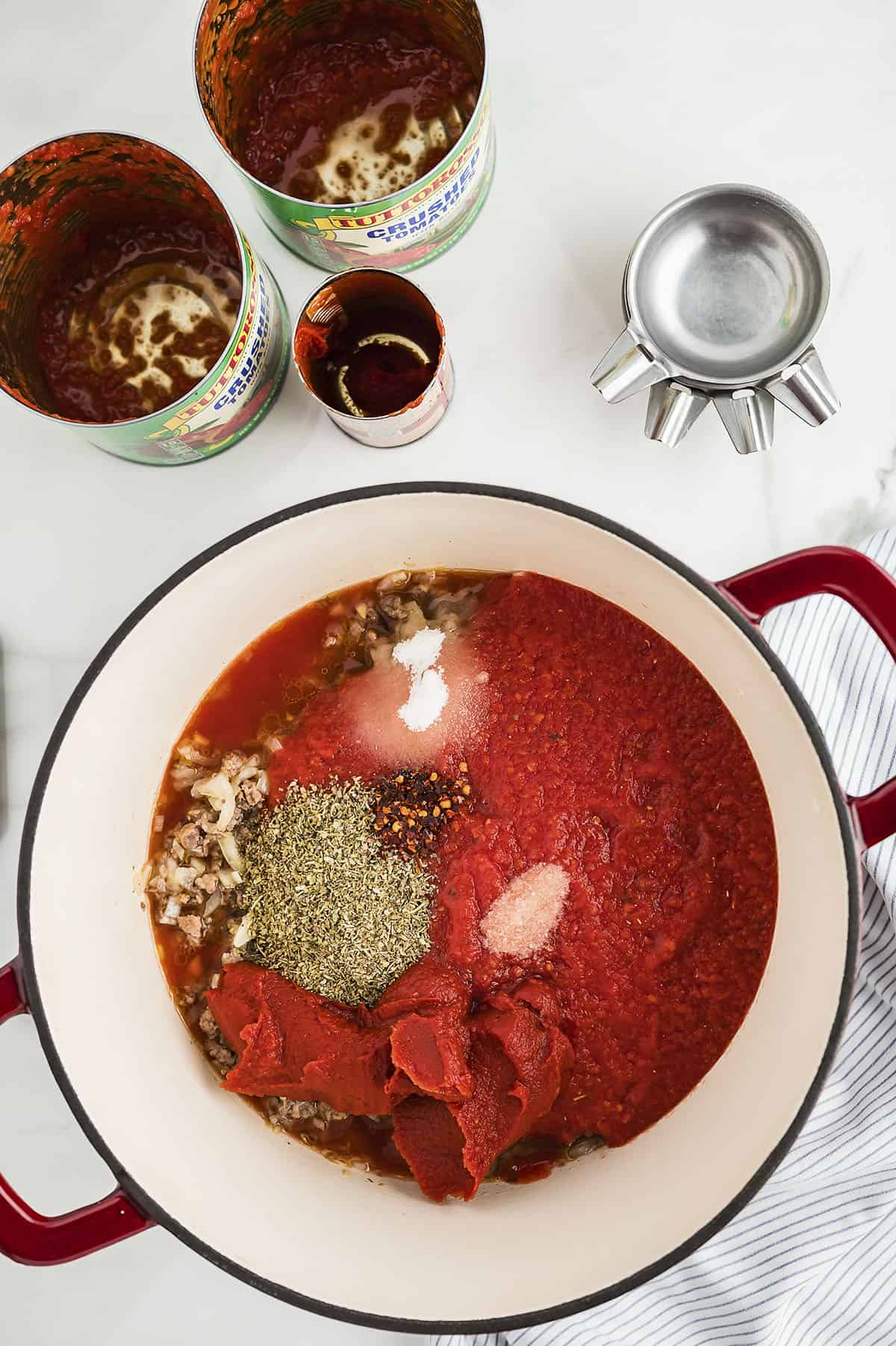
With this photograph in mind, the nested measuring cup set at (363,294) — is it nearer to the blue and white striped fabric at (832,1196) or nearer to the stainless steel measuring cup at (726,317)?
the stainless steel measuring cup at (726,317)

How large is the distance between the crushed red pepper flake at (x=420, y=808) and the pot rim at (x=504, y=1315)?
1.21ft

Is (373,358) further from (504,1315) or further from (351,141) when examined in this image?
(504,1315)

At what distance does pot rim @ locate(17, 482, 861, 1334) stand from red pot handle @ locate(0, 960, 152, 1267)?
0.08 ft

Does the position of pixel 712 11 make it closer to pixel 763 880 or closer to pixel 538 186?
pixel 538 186

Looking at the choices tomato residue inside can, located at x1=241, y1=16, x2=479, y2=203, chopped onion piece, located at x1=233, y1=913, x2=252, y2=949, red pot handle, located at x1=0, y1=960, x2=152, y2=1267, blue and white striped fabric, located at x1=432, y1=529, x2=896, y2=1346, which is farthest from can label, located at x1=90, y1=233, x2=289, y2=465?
red pot handle, located at x1=0, y1=960, x2=152, y2=1267

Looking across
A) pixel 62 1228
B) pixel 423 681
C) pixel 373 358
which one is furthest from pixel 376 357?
pixel 62 1228

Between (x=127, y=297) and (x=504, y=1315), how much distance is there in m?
1.36

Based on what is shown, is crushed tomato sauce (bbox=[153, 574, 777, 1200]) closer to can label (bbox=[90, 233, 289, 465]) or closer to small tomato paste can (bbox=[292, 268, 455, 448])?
small tomato paste can (bbox=[292, 268, 455, 448])

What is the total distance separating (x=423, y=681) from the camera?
1.31 meters

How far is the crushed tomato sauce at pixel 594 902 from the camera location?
126cm

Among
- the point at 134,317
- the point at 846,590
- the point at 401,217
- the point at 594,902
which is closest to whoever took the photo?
the point at 846,590

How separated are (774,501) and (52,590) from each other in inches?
39.9

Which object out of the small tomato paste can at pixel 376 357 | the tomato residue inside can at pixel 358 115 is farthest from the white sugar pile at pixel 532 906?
the tomato residue inside can at pixel 358 115

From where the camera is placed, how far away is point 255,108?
1359 millimetres
